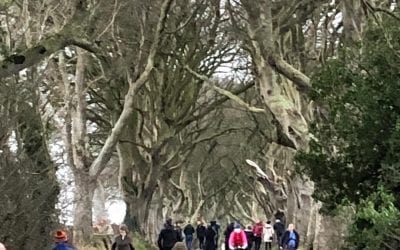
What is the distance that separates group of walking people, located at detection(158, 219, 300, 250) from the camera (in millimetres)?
25500

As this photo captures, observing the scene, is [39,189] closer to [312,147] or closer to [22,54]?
[22,54]

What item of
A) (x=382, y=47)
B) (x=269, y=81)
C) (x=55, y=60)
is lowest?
(x=382, y=47)

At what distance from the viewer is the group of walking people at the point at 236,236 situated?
25.5 meters

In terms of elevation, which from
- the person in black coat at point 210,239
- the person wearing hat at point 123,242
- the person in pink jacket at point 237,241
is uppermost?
the person in black coat at point 210,239

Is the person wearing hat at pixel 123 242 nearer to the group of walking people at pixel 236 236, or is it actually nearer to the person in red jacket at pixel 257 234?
the group of walking people at pixel 236 236

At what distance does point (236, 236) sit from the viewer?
25.6 metres

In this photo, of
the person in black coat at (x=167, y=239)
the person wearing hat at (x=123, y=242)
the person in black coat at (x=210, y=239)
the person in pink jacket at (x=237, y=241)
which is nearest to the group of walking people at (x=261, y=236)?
the person in pink jacket at (x=237, y=241)

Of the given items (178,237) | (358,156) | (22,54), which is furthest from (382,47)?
(178,237)

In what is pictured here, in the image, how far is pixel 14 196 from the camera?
17.2 meters

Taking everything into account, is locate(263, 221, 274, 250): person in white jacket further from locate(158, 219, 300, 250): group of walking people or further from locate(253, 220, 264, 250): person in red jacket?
locate(253, 220, 264, 250): person in red jacket

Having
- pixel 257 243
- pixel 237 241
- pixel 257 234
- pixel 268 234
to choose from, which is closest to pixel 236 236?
pixel 237 241

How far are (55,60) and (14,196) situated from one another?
13441 mm

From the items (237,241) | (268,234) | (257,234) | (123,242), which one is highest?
(257,234)

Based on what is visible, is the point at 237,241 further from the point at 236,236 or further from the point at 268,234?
the point at 268,234
